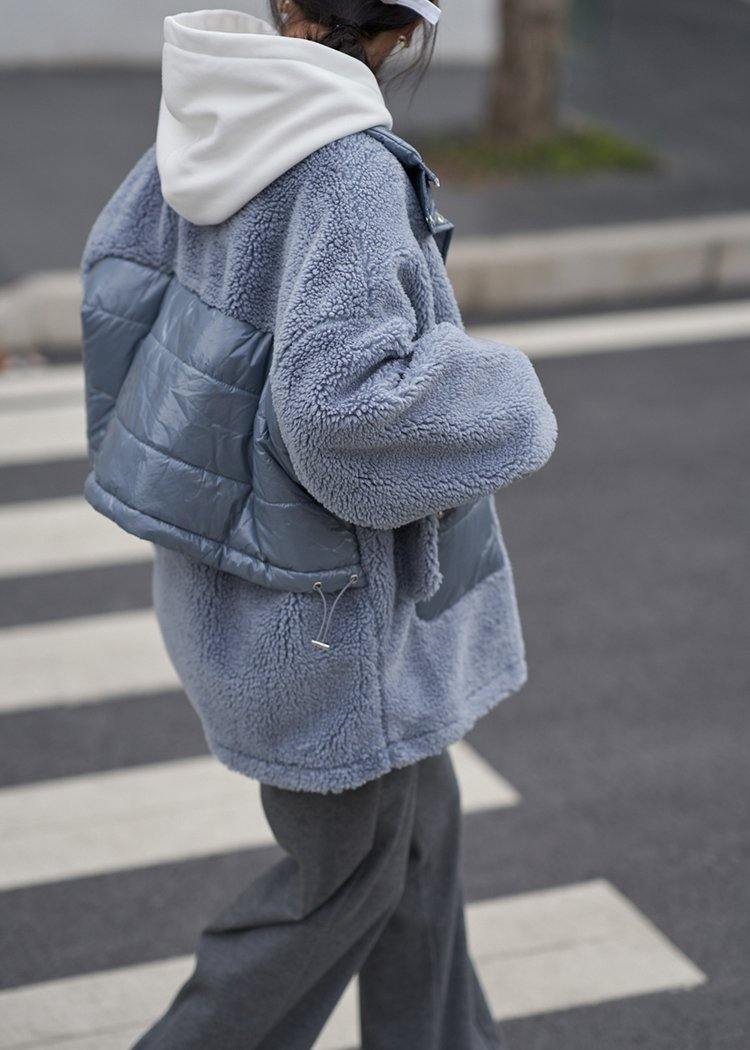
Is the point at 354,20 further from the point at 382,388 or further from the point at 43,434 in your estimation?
the point at 43,434

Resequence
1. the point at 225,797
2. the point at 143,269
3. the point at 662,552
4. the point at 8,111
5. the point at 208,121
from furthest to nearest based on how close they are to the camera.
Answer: the point at 8,111 → the point at 662,552 → the point at 225,797 → the point at 143,269 → the point at 208,121

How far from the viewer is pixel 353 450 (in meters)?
1.84

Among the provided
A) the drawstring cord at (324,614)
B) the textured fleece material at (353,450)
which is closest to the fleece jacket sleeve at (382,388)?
the textured fleece material at (353,450)

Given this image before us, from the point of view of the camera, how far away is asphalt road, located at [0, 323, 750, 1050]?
302cm

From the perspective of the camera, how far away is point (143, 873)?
328 cm

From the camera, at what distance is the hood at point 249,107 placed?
1.84 metres

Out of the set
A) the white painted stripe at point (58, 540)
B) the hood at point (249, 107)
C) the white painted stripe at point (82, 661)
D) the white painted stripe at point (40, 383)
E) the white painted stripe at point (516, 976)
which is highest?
the hood at point (249, 107)

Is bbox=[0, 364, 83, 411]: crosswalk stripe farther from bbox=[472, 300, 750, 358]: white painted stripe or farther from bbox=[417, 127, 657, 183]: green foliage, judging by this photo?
bbox=[417, 127, 657, 183]: green foliage

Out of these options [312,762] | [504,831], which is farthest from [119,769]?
[312,762]

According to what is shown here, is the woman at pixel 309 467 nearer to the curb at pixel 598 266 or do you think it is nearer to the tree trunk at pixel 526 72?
the curb at pixel 598 266

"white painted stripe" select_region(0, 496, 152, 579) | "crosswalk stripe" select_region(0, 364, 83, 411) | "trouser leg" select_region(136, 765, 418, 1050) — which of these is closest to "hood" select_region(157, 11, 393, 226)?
"trouser leg" select_region(136, 765, 418, 1050)

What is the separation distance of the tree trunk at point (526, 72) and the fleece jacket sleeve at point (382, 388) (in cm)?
750

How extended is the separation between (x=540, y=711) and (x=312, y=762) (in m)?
1.94

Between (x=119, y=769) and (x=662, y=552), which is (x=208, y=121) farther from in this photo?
(x=662, y=552)
